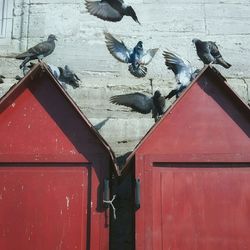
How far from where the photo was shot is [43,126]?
2102mm

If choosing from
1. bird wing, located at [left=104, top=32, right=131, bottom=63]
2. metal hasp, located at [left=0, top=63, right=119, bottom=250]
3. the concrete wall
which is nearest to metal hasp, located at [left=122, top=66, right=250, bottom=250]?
metal hasp, located at [left=0, top=63, right=119, bottom=250]

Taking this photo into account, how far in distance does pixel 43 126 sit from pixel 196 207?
71cm

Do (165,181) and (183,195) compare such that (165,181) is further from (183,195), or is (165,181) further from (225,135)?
(225,135)

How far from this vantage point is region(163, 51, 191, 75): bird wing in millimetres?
2848

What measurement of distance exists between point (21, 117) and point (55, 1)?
129cm

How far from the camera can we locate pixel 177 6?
10.4 ft

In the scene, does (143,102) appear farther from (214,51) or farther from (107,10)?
(107,10)

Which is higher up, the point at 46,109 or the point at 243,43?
the point at 243,43

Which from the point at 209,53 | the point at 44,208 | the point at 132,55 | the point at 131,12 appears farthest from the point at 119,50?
the point at 44,208

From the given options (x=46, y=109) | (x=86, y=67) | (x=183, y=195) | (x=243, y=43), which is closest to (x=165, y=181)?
(x=183, y=195)

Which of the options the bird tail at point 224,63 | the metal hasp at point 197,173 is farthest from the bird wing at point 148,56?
the metal hasp at point 197,173

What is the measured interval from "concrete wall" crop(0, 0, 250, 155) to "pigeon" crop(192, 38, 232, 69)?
70mm

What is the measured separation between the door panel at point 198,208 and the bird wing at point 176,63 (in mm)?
938

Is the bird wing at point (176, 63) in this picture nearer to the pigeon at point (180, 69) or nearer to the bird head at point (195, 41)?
the pigeon at point (180, 69)
